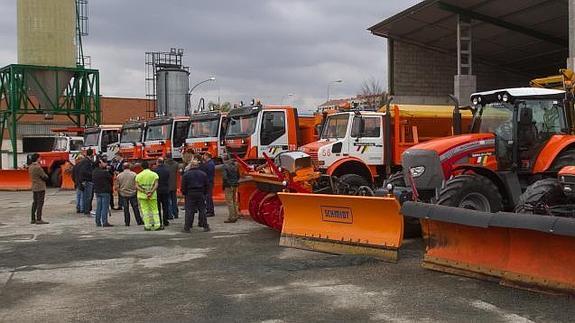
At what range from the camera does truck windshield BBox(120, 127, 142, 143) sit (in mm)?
24766

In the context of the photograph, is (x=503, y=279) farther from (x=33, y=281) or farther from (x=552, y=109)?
(x=33, y=281)

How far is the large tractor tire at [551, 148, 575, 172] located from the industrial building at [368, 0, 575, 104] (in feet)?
56.1

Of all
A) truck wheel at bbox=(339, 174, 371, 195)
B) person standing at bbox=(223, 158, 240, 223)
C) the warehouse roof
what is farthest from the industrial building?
person standing at bbox=(223, 158, 240, 223)

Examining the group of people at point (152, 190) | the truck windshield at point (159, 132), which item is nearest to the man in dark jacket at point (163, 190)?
the group of people at point (152, 190)

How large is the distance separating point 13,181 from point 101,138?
438 cm

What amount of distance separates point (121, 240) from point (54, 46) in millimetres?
25588

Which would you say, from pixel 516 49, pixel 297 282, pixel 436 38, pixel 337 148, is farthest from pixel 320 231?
pixel 516 49

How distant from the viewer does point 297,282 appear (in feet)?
24.9

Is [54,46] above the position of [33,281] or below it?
above

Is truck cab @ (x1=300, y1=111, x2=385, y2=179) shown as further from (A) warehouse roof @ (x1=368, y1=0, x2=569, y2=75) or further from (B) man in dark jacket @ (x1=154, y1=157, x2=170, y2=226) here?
(A) warehouse roof @ (x1=368, y1=0, x2=569, y2=75)

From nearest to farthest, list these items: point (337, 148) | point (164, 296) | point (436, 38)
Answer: point (164, 296)
point (337, 148)
point (436, 38)

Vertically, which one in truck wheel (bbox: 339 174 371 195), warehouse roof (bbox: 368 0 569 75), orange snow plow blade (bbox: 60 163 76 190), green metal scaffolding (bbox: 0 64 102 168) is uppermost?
warehouse roof (bbox: 368 0 569 75)

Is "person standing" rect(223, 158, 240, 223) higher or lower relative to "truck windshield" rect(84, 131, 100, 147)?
lower

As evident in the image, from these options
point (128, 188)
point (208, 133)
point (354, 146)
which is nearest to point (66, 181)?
point (208, 133)
